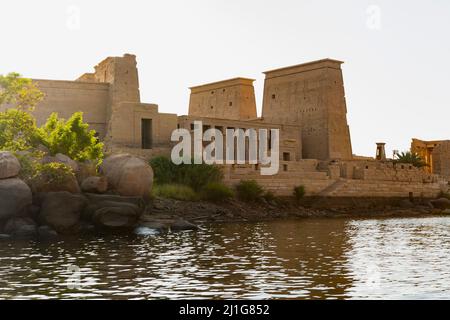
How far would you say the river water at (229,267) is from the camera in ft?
29.0

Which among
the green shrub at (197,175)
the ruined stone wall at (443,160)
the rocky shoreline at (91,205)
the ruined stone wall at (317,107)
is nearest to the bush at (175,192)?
the rocky shoreline at (91,205)

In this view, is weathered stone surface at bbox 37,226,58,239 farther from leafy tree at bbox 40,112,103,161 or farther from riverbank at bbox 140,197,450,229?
leafy tree at bbox 40,112,103,161

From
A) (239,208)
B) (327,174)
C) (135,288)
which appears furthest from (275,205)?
(135,288)

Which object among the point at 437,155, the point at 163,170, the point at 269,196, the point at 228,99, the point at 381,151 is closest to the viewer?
the point at 163,170

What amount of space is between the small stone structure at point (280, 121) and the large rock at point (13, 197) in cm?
1209

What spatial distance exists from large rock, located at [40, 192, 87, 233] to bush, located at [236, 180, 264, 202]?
1206 centimetres

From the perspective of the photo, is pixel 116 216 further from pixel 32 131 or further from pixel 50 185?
pixel 32 131

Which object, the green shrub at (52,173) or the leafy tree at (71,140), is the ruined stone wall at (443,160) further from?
the green shrub at (52,173)

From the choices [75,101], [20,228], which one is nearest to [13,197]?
[20,228]

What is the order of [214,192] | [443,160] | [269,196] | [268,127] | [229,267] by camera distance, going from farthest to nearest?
[443,160], [268,127], [269,196], [214,192], [229,267]

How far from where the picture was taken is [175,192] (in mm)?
25984

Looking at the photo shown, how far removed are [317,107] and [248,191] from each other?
11.5m
